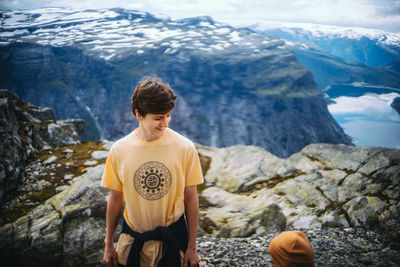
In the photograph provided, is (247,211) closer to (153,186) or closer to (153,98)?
(153,186)

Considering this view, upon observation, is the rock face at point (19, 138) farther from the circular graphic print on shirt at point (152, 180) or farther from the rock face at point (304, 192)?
the circular graphic print on shirt at point (152, 180)

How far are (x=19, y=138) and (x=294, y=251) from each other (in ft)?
59.2

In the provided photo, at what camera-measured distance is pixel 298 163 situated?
19000 millimetres

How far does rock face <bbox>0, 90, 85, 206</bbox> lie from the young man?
10171 millimetres

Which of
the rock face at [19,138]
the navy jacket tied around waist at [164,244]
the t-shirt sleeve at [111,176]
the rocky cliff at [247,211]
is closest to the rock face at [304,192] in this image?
the rocky cliff at [247,211]

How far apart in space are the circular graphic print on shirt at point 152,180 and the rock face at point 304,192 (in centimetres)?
753

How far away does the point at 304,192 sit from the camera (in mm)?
13445

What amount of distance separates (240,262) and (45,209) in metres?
8.52

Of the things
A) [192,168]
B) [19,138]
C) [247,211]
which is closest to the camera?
[192,168]

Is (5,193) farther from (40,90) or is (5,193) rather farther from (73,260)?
(40,90)

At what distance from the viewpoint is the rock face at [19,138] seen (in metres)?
11.4

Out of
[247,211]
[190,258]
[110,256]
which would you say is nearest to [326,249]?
[247,211]

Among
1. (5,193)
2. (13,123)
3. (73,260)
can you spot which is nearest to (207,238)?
(73,260)

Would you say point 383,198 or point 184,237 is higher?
point 184,237
